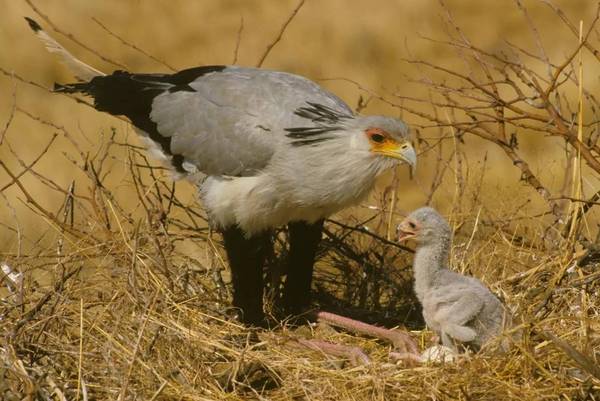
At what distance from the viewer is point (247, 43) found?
874cm

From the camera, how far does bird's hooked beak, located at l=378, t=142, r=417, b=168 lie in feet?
15.5

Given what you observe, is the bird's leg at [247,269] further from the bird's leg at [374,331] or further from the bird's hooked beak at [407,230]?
the bird's hooked beak at [407,230]

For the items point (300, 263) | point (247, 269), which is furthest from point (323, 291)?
point (247, 269)

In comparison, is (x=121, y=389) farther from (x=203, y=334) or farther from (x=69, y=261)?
(x=69, y=261)

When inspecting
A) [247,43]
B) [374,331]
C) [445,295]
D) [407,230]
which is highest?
[247,43]

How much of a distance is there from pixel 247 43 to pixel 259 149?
3.90 metres

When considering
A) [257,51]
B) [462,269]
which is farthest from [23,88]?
[462,269]

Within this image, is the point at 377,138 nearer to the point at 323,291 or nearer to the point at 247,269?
the point at 247,269

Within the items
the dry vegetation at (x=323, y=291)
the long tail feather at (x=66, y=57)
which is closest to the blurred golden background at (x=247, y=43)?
the dry vegetation at (x=323, y=291)

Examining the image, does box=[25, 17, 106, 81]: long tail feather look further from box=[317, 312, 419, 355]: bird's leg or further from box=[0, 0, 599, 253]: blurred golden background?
box=[0, 0, 599, 253]: blurred golden background

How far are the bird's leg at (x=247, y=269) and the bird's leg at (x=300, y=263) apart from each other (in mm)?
112

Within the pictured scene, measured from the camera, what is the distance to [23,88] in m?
8.80

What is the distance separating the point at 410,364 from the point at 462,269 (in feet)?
2.82

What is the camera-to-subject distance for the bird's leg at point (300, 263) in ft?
Answer: 17.2
